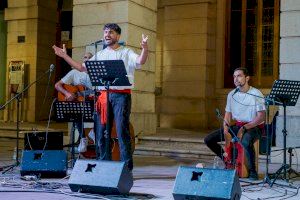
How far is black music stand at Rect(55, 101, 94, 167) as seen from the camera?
731 cm

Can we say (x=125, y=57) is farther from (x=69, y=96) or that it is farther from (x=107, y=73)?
(x=69, y=96)

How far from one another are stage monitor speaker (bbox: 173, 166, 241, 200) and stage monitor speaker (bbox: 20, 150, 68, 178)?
2.22 metres

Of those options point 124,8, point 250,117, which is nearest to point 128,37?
point 124,8

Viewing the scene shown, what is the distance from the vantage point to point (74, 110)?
7.35 m

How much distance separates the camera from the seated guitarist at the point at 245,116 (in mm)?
7191

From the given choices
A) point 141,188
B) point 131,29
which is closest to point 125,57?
point 141,188

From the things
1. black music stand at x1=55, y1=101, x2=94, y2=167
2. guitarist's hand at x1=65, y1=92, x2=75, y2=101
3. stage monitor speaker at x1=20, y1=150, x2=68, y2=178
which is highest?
guitarist's hand at x1=65, y1=92, x2=75, y2=101

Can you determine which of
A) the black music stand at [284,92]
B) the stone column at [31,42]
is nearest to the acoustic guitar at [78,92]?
the black music stand at [284,92]

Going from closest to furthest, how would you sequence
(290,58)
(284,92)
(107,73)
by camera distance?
(107,73)
(284,92)
(290,58)

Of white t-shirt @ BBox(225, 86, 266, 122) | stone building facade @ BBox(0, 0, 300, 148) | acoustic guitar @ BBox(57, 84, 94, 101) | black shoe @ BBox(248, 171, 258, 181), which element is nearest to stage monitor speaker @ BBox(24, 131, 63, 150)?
acoustic guitar @ BBox(57, 84, 94, 101)

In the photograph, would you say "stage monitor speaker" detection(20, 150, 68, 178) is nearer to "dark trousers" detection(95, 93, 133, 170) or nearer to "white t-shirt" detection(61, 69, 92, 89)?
"dark trousers" detection(95, 93, 133, 170)

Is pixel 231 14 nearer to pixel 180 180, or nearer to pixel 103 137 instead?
pixel 103 137

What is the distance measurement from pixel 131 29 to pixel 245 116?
4.08 meters

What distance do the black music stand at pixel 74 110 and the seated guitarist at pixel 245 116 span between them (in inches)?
73.3
